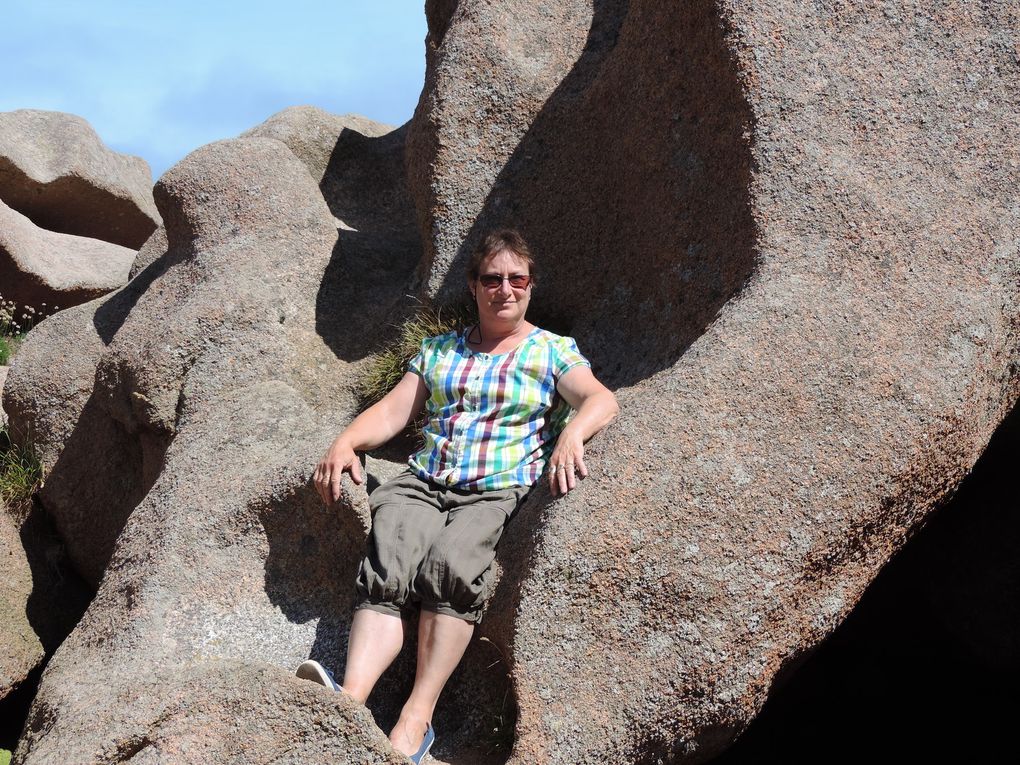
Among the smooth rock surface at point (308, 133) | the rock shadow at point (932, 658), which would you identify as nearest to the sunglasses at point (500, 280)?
the rock shadow at point (932, 658)

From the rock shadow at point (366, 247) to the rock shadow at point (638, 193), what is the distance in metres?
0.54

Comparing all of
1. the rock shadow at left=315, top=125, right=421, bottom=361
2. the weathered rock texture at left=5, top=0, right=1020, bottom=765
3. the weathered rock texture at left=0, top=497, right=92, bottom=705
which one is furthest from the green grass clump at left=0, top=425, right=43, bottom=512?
the rock shadow at left=315, top=125, right=421, bottom=361

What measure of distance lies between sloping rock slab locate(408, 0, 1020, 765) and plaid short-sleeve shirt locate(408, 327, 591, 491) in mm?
271

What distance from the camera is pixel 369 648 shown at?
377 cm

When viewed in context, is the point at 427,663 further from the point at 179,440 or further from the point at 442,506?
the point at 179,440

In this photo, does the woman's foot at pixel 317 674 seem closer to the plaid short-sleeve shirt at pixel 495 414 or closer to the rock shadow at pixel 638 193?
the plaid short-sleeve shirt at pixel 495 414

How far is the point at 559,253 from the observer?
5523 mm

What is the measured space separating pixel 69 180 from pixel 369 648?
345 inches

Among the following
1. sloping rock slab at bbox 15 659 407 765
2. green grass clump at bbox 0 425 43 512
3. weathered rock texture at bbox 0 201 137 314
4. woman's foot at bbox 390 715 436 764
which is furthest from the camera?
weathered rock texture at bbox 0 201 137 314

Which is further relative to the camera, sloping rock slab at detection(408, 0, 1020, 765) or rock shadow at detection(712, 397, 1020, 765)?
rock shadow at detection(712, 397, 1020, 765)

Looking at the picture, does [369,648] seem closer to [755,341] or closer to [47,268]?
[755,341]

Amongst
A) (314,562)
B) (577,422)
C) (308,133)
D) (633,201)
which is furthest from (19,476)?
(577,422)

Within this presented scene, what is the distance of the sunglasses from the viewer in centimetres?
441

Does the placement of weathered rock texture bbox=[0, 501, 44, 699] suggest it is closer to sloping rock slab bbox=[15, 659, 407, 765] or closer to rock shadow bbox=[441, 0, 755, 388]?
sloping rock slab bbox=[15, 659, 407, 765]
